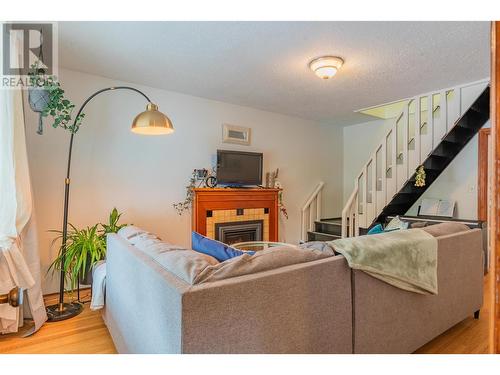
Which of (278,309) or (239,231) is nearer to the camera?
(278,309)

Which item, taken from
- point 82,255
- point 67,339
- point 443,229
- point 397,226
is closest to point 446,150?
point 397,226

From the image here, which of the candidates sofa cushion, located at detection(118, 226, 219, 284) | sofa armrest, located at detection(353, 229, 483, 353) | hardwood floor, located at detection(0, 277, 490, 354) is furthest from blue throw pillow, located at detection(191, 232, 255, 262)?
hardwood floor, located at detection(0, 277, 490, 354)

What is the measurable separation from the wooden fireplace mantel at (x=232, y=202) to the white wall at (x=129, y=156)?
22 centimetres

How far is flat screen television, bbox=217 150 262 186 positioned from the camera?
12.9 ft

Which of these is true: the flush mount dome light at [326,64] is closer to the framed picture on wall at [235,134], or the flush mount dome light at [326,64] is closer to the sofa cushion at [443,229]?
the sofa cushion at [443,229]

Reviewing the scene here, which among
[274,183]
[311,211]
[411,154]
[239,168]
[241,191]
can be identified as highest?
[411,154]

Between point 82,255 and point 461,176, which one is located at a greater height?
point 461,176

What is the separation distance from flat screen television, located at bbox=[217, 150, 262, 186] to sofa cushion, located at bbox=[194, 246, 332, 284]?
2630 mm

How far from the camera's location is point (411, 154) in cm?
388

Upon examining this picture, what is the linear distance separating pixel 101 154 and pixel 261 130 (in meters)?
2.36

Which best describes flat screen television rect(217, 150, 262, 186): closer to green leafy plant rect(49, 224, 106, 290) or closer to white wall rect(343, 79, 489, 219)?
green leafy plant rect(49, 224, 106, 290)

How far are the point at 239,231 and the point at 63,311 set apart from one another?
7.45ft

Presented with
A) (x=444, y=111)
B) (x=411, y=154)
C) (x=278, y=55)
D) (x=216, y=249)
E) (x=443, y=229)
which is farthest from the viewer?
(x=411, y=154)

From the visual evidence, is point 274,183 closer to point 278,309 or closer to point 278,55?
point 278,55
